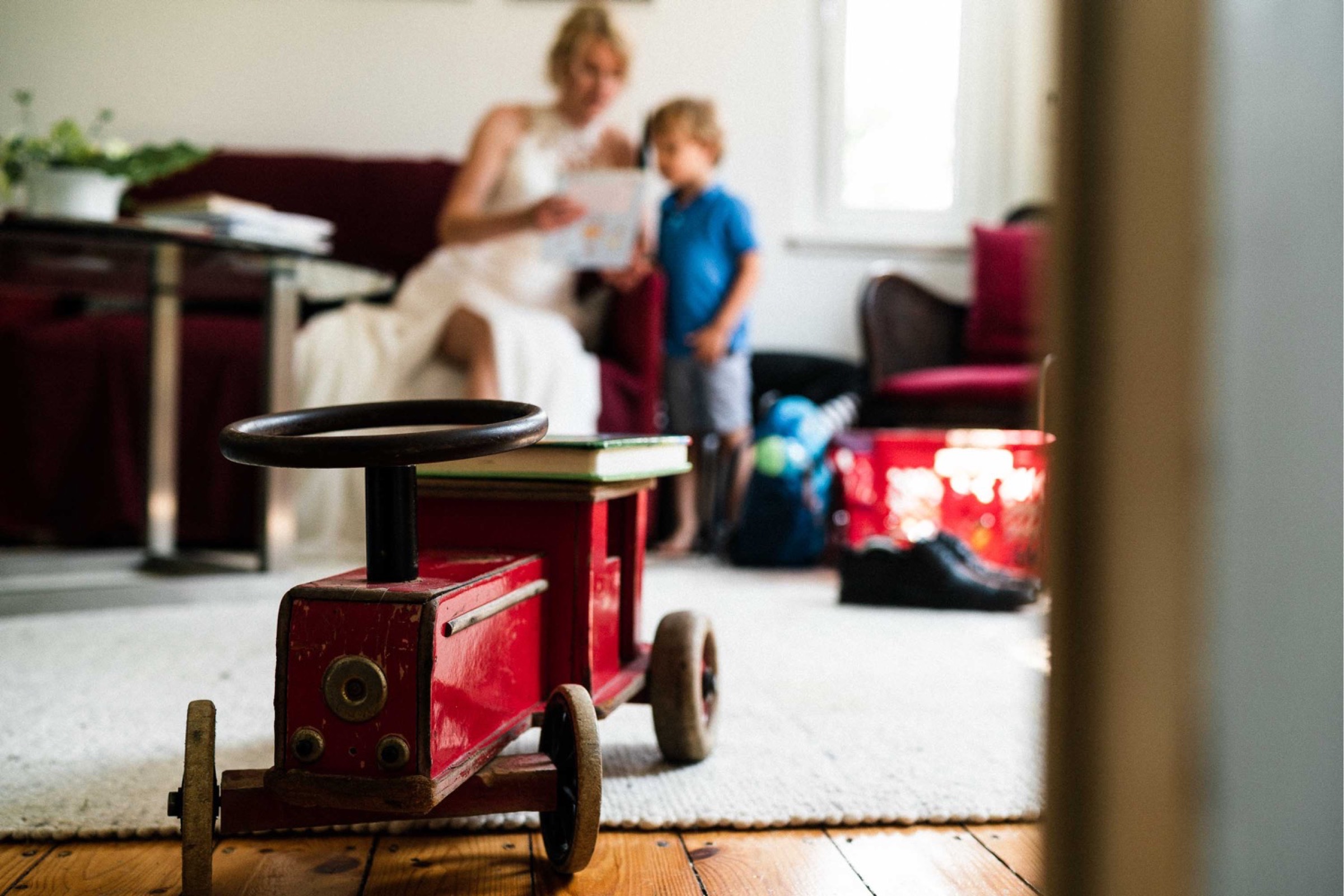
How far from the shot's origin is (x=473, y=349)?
2199 millimetres

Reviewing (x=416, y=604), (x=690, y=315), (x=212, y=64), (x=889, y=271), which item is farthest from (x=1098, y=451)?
(x=212, y=64)

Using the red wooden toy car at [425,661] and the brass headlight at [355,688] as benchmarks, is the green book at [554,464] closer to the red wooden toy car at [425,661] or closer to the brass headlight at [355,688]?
the red wooden toy car at [425,661]

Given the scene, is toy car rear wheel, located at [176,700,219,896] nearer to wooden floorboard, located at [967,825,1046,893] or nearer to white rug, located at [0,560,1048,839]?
white rug, located at [0,560,1048,839]

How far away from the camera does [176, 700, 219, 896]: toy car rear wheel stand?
2.05 ft

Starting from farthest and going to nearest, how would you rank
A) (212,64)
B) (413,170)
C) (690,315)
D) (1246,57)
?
(212,64), (413,170), (690,315), (1246,57)

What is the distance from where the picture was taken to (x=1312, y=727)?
26cm

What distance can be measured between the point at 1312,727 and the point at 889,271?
8.93ft

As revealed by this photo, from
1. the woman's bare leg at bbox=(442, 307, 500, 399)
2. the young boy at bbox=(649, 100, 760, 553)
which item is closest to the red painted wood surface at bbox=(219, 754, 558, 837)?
the woman's bare leg at bbox=(442, 307, 500, 399)

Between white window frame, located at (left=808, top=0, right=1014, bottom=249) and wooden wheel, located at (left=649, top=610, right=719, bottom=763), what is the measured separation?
2.55 meters

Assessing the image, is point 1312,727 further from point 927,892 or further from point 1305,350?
point 927,892

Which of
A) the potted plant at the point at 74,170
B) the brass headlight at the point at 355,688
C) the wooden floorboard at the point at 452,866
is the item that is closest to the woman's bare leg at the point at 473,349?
the potted plant at the point at 74,170

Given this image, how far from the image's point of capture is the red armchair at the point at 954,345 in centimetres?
261

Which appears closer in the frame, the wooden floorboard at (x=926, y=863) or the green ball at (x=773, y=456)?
the wooden floorboard at (x=926, y=863)

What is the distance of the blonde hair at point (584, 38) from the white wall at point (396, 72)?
718mm
